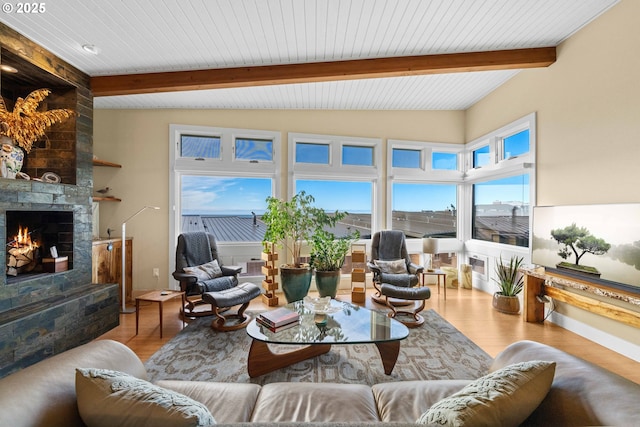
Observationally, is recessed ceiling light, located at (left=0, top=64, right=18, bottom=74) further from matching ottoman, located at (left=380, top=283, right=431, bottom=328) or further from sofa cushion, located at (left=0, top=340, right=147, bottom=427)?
matching ottoman, located at (left=380, top=283, right=431, bottom=328)

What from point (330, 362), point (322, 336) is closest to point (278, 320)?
point (322, 336)

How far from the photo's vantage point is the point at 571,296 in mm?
3100

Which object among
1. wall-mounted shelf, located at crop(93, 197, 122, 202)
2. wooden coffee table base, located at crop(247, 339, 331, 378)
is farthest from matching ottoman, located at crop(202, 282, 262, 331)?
wall-mounted shelf, located at crop(93, 197, 122, 202)

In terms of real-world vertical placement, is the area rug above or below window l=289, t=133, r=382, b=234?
below

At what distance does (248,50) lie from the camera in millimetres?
3053

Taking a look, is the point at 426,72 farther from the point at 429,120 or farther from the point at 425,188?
the point at 425,188

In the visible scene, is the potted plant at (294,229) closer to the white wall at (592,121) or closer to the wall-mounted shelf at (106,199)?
the wall-mounted shelf at (106,199)

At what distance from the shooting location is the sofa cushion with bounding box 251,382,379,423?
1260 mm

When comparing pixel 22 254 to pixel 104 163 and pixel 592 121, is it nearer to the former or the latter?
pixel 104 163

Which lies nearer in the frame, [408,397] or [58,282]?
[408,397]

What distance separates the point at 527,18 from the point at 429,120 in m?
2.46

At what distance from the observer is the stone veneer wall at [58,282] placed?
7.79ft

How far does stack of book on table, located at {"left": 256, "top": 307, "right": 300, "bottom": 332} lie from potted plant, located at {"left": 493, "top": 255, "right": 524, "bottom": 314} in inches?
117

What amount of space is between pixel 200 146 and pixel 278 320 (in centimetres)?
336
